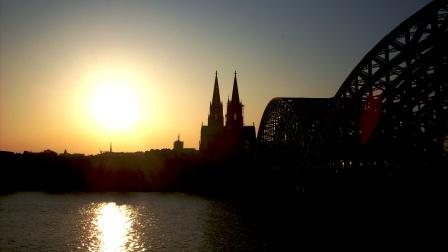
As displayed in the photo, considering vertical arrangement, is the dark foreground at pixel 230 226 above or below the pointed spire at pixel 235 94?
below

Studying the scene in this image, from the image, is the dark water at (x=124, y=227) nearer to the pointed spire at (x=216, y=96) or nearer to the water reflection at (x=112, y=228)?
the water reflection at (x=112, y=228)

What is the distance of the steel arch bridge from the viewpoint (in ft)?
109

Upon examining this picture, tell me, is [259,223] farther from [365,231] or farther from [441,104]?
[441,104]

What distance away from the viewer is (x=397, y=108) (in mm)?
38000

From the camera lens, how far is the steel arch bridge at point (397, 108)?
3325 centimetres

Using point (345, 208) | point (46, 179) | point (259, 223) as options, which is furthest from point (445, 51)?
point (46, 179)

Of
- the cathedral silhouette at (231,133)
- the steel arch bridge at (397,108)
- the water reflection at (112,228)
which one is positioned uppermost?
the cathedral silhouette at (231,133)

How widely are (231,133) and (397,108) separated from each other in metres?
104

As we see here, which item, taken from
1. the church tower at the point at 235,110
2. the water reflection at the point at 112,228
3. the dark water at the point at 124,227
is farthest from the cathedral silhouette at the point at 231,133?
the water reflection at the point at 112,228

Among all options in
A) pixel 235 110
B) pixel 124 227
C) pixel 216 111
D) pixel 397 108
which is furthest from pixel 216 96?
pixel 397 108

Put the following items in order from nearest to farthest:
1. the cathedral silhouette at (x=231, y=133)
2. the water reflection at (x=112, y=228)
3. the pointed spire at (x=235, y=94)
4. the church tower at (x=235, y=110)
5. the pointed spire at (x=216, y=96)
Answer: the water reflection at (x=112, y=228) < the cathedral silhouette at (x=231, y=133) < the pointed spire at (x=235, y=94) < the church tower at (x=235, y=110) < the pointed spire at (x=216, y=96)

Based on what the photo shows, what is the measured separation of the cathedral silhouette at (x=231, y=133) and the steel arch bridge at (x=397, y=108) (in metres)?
83.1

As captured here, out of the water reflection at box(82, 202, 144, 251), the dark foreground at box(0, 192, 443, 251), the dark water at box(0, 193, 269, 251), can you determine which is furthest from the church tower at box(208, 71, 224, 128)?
the dark foreground at box(0, 192, 443, 251)

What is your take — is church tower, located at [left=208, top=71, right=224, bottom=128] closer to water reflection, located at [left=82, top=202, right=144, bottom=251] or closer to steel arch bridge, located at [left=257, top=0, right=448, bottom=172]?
water reflection, located at [left=82, top=202, right=144, bottom=251]
